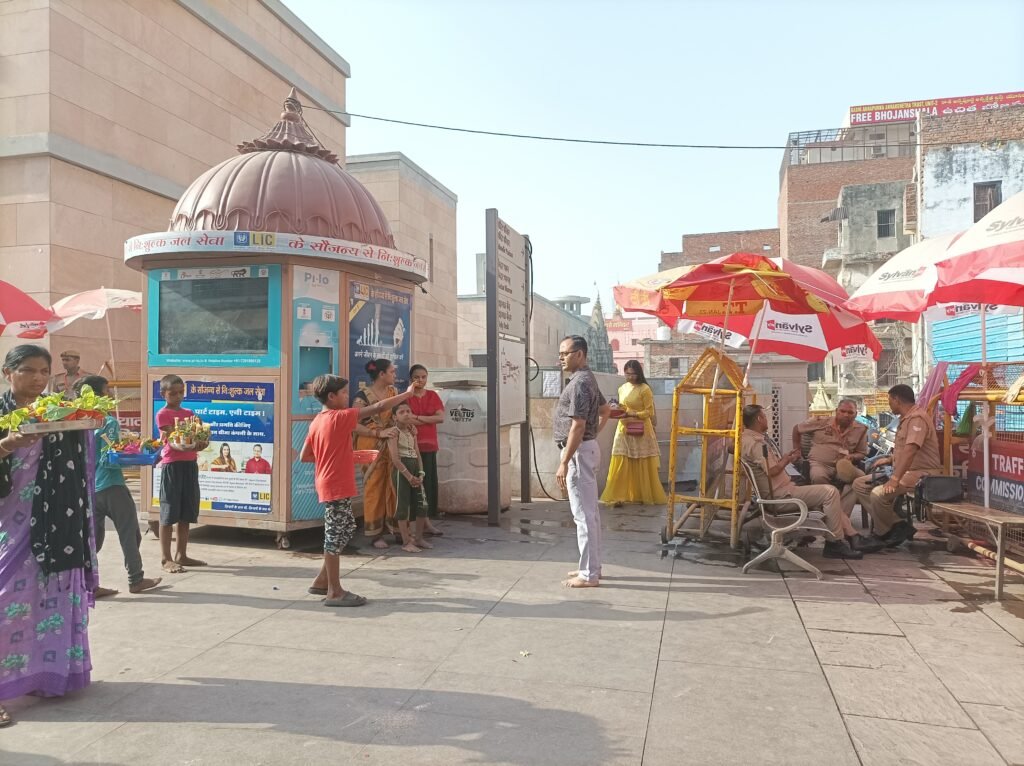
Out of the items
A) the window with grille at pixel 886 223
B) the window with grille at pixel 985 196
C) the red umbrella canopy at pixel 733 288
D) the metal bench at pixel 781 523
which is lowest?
the metal bench at pixel 781 523

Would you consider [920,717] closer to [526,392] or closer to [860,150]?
[526,392]

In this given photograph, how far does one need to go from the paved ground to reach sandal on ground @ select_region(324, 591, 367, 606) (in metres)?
0.07

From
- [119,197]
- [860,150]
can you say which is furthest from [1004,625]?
[860,150]

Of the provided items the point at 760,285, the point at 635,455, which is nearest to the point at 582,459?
the point at 760,285

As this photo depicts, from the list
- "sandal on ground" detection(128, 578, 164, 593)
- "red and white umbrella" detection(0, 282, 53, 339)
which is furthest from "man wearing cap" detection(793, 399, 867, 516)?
"red and white umbrella" detection(0, 282, 53, 339)

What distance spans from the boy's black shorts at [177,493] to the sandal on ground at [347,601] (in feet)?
5.75

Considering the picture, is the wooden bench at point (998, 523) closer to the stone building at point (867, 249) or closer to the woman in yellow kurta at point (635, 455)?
the woman in yellow kurta at point (635, 455)

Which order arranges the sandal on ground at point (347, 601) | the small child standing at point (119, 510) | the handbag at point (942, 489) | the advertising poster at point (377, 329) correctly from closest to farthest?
the sandal on ground at point (347, 601) < the small child standing at point (119, 510) < the handbag at point (942, 489) < the advertising poster at point (377, 329)

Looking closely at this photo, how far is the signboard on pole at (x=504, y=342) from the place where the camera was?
27.2 feet

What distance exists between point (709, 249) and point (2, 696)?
60.8 meters

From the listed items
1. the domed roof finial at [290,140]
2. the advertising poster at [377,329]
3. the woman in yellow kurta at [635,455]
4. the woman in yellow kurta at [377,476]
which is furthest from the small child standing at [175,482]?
the woman in yellow kurta at [635,455]

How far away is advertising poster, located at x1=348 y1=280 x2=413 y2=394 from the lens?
7.48 m

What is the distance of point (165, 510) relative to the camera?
20.0ft

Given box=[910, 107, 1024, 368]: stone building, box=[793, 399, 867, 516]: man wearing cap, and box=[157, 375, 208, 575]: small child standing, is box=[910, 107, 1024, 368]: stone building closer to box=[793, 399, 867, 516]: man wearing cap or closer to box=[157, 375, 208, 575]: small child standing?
box=[793, 399, 867, 516]: man wearing cap
